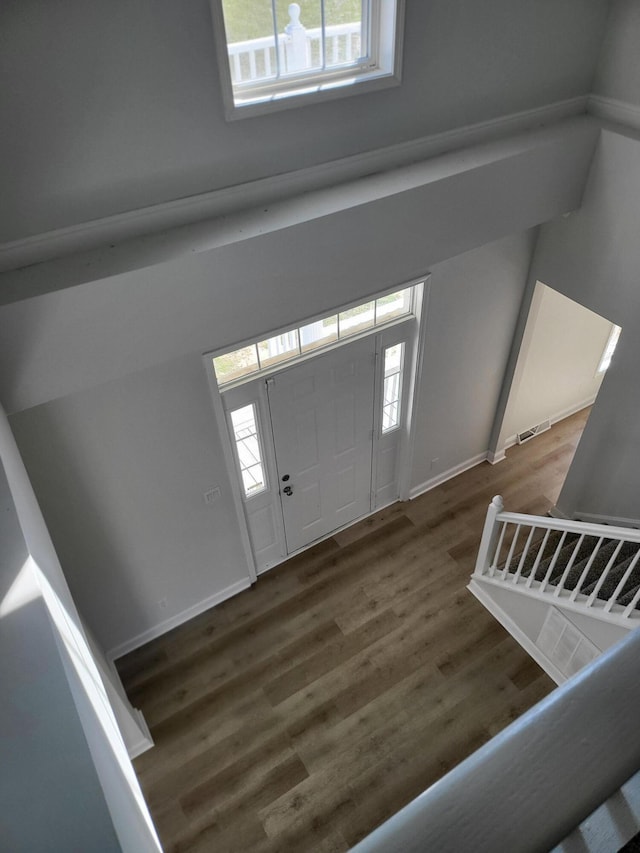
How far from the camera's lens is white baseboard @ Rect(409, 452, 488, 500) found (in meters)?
5.91

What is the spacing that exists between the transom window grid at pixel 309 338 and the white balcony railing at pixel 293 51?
1.43 meters

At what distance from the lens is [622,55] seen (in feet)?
12.6

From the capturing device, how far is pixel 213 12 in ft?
8.70

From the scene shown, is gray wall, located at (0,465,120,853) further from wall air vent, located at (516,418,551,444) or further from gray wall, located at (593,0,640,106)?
wall air vent, located at (516,418,551,444)

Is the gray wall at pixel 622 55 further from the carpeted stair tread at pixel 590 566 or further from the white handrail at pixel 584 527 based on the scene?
the carpeted stair tread at pixel 590 566

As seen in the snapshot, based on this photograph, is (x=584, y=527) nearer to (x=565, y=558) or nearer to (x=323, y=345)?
(x=565, y=558)

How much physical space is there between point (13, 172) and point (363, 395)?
116 inches

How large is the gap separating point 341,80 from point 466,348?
251 centimetres

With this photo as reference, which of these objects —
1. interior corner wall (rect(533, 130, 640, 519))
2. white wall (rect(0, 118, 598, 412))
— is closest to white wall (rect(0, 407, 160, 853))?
white wall (rect(0, 118, 598, 412))

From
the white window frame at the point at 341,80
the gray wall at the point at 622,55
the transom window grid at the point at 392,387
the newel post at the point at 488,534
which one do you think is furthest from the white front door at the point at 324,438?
the gray wall at the point at 622,55

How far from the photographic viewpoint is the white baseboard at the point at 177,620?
4742 mm

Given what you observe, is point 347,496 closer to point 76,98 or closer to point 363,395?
point 363,395

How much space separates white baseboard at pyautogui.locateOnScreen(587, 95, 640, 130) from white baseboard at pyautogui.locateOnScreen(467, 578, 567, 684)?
3623mm

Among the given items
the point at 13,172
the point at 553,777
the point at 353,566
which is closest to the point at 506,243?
the point at 353,566
